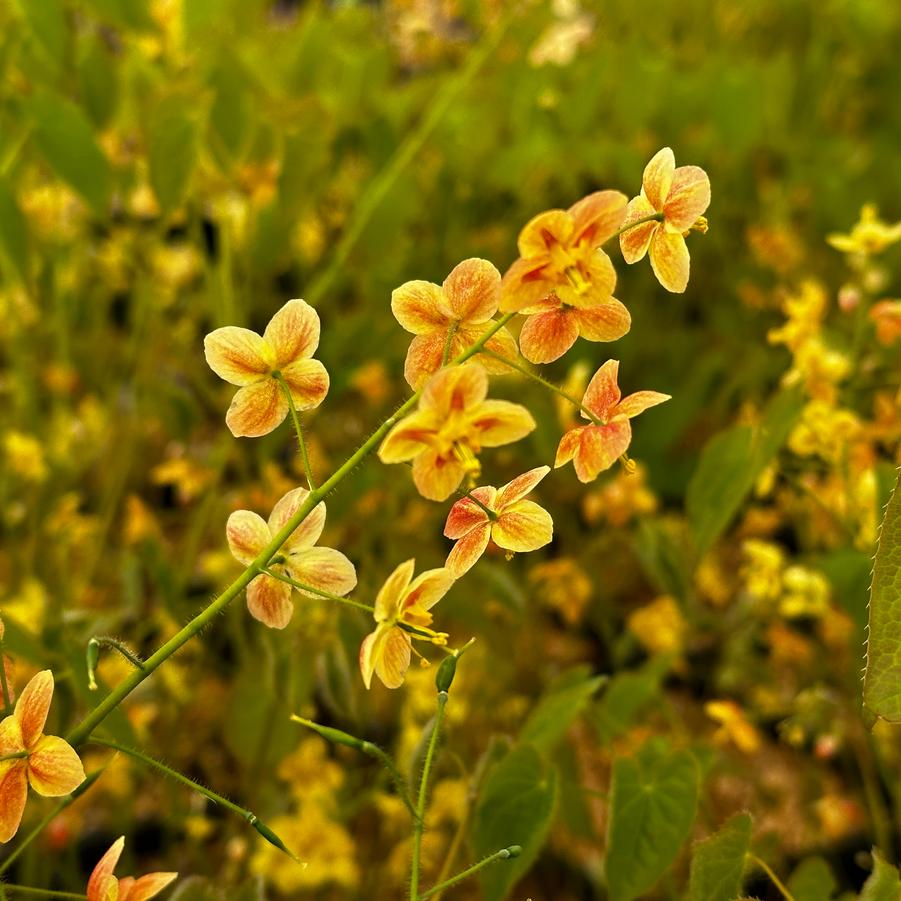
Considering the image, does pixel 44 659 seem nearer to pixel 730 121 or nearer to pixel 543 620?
pixel 543 620

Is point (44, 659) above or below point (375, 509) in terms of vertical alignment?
above

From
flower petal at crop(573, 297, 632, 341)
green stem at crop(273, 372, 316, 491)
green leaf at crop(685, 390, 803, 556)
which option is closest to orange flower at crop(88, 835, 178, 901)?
green stem at crop(273, 372, 316, 491)

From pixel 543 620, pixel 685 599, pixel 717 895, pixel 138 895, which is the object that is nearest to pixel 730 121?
pixel 543 620

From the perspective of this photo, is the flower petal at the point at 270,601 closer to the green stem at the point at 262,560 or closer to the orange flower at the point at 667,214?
the green stem at the point at 262,560

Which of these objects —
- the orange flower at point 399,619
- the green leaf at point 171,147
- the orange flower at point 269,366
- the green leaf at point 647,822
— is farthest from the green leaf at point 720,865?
the green leaf at point 171,147

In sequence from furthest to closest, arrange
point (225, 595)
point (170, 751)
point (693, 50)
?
point (693, 50)
point (170, 751)
point (225, 595)

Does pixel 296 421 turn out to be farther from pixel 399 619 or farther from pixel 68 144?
pixel 68 144
